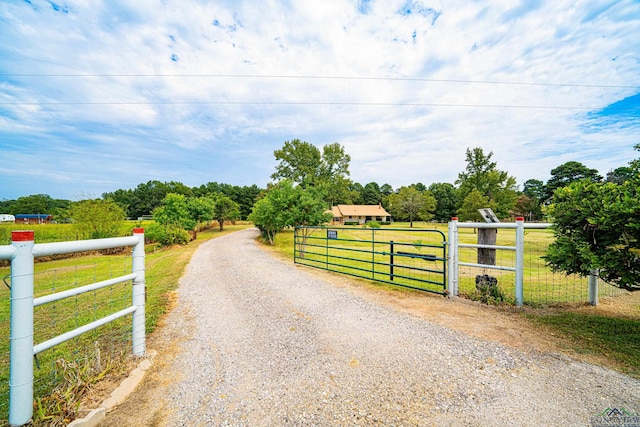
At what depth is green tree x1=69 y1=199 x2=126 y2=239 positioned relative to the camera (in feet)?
59.1

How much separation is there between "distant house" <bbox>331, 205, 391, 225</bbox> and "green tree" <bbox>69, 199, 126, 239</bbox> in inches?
1419

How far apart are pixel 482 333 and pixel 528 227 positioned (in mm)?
2096

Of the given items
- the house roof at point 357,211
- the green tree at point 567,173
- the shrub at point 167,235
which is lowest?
the shrub at point 167,235

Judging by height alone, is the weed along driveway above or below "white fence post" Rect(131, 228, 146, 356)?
below

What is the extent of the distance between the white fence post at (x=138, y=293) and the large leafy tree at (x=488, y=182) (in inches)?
1593

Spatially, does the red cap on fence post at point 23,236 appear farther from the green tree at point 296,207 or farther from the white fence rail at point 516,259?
the green tree at point 296,207

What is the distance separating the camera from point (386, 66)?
9.98 m


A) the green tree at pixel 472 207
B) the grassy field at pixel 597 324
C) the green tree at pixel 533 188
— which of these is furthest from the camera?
the green tree at pixel 533 188

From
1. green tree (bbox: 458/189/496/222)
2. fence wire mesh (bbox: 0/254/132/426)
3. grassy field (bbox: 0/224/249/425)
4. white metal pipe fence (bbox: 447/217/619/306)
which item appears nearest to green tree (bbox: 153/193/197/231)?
grassy field (bbox: 0/224/249/425)

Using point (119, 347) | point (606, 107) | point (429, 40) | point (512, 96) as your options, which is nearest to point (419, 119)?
point (512, 96)

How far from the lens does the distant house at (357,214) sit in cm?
5044

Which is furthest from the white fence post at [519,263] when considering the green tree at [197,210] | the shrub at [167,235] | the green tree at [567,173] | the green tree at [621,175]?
the green tree at [567,173]

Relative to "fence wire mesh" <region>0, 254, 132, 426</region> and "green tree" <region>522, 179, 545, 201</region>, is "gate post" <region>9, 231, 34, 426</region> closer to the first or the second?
"fence wire mesh" <region>0, 254, 132, 426</region>

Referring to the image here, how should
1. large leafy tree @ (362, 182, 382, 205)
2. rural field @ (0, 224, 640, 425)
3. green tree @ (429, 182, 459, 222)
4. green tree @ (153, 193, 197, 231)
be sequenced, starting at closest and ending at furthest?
rural field @ (0, 224, 640, 425) < green tree @ (153, 193, 197, 231) < green tree @ (429, 182, 459, 222) < large leafy tree @ (362, 182, 382, 205)
